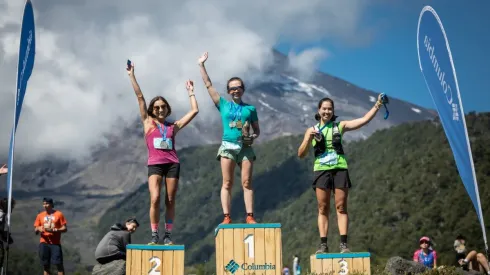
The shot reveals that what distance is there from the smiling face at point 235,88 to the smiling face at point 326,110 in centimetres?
115

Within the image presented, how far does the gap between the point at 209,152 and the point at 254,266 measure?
18608 cm

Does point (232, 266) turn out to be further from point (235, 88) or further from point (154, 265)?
point (235, 88)

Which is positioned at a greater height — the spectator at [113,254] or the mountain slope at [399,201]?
the mountain slope at [399,201]

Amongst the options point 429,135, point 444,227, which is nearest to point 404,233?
point 444,227

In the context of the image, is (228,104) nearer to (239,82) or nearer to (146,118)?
(239,82)

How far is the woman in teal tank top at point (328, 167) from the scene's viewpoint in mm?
9719

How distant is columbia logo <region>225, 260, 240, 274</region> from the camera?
9305 mm

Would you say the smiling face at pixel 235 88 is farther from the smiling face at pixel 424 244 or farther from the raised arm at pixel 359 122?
the smiling face at pixel 424 244

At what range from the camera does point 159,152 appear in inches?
385

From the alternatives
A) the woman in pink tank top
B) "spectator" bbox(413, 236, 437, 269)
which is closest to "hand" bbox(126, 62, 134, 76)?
the woman in pink tank top

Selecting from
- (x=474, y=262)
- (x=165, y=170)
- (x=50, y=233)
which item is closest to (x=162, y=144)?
(x=165, y=170)

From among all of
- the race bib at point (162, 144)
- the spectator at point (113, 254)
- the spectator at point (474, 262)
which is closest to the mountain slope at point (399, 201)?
the spectator at point (474, 262)

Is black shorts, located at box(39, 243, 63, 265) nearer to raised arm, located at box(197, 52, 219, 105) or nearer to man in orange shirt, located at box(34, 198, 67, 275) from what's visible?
man in orange shirt, located at box(34, 198, 67, 275)

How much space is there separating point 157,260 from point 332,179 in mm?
2588
